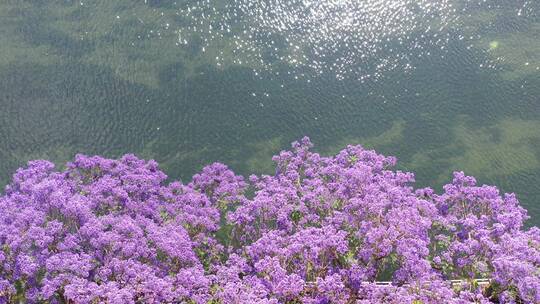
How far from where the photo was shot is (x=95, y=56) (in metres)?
21.5

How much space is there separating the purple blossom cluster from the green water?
3.66 m

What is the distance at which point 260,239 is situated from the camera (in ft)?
42.0

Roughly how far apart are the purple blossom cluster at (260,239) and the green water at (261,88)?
3.66 metres

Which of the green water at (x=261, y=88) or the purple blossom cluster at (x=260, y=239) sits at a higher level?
the green water at (x=261, y=88)

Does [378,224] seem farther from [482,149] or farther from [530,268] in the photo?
[482,149]

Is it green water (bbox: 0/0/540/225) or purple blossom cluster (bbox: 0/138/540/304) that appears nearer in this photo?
purple blossom cluster (bbox: 0/138/540/304)

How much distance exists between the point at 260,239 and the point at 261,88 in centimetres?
874

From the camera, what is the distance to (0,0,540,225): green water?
747 inches

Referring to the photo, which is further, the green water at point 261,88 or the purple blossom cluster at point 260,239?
the green water at point 261,88

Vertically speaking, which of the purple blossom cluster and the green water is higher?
the green water

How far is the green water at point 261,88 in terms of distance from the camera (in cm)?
1898

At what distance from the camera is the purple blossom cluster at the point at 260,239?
11.6m

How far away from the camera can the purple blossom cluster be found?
1162 centimetres

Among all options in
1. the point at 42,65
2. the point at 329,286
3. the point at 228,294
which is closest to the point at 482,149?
the point at 329,286
